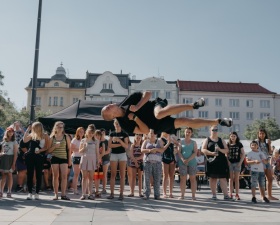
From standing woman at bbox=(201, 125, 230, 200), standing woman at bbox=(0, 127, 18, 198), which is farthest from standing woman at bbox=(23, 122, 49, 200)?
standing woman at bbox=(201, 125, 230, 200)

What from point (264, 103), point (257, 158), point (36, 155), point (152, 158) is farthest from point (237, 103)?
point (36, 155)

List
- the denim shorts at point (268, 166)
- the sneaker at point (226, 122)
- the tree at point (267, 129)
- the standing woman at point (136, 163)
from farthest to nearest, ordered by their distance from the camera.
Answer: the tree at point (267, 129), the standing woman at point (136, 163), the denim shorts at point (268, 166), the sneaker at point (226, 122)

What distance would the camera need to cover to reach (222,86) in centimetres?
6112

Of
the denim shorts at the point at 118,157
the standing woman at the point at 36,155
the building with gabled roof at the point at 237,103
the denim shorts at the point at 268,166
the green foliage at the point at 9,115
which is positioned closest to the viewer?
the standing woman at the point at 36,155

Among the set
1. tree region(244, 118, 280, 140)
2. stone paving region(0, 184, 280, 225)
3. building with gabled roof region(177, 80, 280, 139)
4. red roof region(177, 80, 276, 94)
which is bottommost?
stone paving region(0, 184, 280, 225)

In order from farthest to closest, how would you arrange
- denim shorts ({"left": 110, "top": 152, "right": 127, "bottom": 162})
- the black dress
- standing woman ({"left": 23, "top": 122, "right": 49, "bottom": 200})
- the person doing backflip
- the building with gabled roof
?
the building with gabled roof, the black dress, denim shorts ({"left": 110, "top": 152, "right": 127, "bottom": 162}), standing woman ({"left": 23, "top": 122, "right": 49, "bottom": 200}), the person doing backflip

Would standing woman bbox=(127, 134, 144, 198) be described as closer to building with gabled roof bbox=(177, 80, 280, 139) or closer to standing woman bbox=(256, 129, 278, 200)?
standing woman bbox=(256, 129, 278, 200)

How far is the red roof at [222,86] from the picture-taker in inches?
2341

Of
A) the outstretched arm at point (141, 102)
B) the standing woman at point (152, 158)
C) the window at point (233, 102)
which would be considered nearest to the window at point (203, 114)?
the window at point (233, 102)

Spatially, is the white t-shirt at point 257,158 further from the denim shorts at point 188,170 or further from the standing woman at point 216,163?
the denim shorts at point 188,170

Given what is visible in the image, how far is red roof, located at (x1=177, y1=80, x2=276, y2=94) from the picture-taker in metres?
59.5

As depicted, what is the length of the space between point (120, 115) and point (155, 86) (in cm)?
5129

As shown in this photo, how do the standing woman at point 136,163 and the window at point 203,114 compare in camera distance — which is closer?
the standing woman at point 136,163

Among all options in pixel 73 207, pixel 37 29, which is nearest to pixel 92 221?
pixel 73 207
